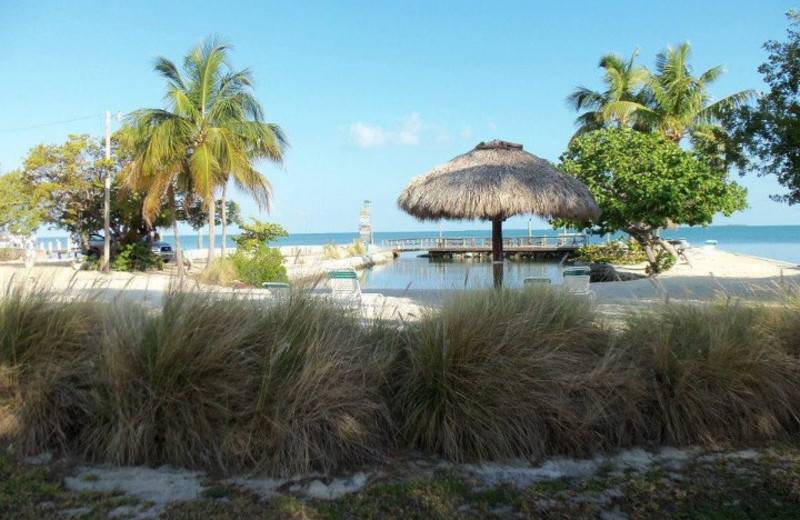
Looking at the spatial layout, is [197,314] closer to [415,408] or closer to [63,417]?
[63,417]

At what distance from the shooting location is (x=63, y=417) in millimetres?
3674

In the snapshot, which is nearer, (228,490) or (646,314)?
(228,490)

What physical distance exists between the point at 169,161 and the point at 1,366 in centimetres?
1626

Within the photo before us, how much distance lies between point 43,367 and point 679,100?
2550 cm

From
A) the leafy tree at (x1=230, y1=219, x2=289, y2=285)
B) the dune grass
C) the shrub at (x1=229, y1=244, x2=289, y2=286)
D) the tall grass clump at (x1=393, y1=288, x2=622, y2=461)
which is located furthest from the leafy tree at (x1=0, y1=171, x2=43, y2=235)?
the tall grass clump at (x1=393, y1=288, x2=622, y2=461)

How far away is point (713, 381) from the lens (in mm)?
4328

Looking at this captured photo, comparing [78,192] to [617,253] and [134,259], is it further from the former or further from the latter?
[617,253]

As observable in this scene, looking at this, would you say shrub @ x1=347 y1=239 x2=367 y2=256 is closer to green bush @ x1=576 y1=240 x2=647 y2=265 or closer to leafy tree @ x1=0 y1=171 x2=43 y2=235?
green bush @ x1=576 y1=240 x2=647 y2=265

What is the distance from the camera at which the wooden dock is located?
40.6 m

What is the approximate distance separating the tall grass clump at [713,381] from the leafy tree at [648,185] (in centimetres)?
1266

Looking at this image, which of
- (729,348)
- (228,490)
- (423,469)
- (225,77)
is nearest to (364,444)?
(423,469)

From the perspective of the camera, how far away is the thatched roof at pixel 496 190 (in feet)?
32.8

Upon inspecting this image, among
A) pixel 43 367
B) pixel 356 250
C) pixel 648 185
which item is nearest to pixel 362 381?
pixel 43 367

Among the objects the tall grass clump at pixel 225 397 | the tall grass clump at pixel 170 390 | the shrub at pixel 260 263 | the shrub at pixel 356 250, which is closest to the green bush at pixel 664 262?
the shrub at pixel 260 263
